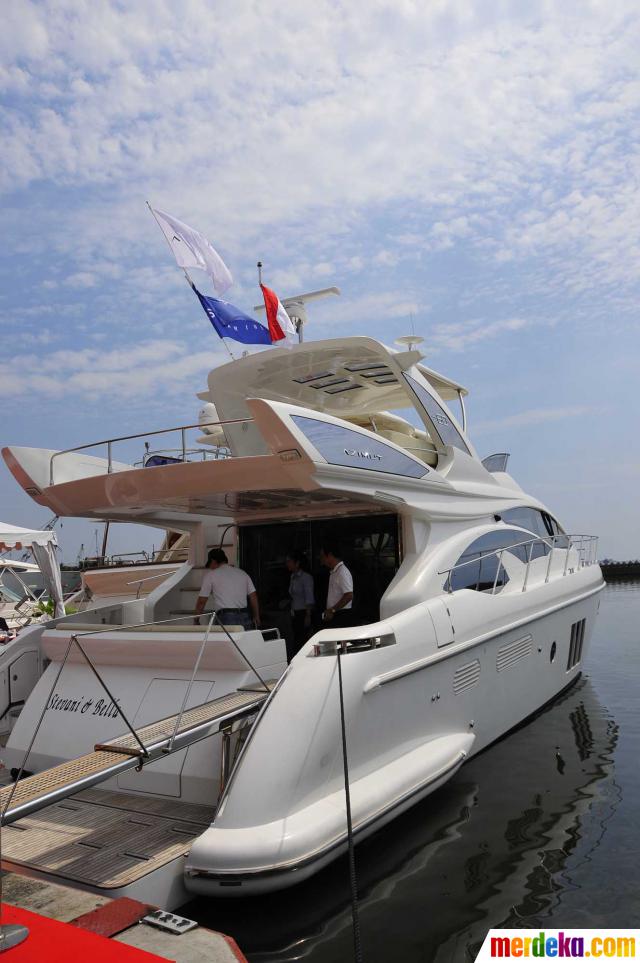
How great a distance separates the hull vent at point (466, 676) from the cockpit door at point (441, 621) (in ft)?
1.09

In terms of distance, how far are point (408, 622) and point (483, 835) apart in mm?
1717

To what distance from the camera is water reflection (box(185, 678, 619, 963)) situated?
165 inches

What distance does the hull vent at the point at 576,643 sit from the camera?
9.90 meters

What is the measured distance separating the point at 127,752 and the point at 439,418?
5.09m

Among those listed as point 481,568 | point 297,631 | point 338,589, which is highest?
point 481,568

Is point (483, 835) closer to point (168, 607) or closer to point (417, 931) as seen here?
point (417, 931)

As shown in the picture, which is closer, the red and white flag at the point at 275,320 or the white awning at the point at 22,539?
Result: the red and white flag at the point at 275,320

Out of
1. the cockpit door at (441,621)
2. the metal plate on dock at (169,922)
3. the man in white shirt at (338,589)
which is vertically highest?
the man in white shirt at (338,589)

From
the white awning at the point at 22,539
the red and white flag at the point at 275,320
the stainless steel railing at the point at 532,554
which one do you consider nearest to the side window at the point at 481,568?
the stainless steel railing at the point at 532,554

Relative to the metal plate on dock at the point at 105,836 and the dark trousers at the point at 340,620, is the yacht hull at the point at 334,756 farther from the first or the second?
the dark trousers at the point at 340,620

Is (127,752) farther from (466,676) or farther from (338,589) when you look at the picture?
(466,676)

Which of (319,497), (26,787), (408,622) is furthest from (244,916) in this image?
(319,497)

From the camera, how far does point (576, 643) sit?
1016 centimetres

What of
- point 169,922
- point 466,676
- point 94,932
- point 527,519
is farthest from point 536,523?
point 94,932
